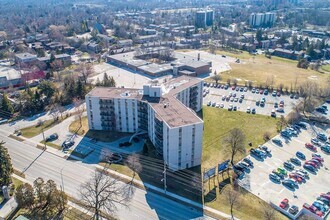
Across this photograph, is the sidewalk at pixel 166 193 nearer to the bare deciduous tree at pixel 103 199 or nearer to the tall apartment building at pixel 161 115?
the bare deciduous tree at pixel 103 199

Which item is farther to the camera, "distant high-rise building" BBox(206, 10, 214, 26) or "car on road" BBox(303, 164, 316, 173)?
"distant high-rise building" BBox(206, 10, 214, 26)

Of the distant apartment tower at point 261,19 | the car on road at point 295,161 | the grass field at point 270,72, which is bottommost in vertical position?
the car on road at point 295,161

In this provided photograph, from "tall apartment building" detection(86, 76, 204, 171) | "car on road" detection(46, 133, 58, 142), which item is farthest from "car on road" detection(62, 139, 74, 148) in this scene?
"tall apartment building" detection(86, 76, 204, 171)

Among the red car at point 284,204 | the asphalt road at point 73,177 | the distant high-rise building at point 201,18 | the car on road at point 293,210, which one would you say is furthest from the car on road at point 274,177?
the distant high-rise building at point 201,18

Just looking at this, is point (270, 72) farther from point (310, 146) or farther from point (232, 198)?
point (232, 198)

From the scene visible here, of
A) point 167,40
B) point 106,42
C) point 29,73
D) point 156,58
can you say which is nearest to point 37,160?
point 29,73

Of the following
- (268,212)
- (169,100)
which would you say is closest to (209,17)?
(169,100)

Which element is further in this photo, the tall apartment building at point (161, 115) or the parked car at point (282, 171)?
the parked car at point (282, 171)

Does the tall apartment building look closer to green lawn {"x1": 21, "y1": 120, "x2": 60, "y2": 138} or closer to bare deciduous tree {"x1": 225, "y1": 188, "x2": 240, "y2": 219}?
bare deciduous tree {"x1": 225, "y1": 188, "x2": 240, "y2": 219}
